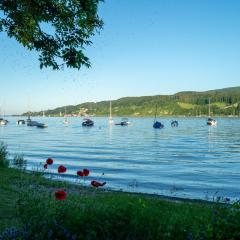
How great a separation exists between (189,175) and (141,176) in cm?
362

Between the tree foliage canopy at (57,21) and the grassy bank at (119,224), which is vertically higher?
the tree foliage canopy at (57,21)

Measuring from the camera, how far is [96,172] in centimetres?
3164

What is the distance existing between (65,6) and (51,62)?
1130 millimetres

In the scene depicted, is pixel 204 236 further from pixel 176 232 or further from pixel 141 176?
pixel 141 176

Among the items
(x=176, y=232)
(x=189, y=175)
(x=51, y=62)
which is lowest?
(x=189, y=175)

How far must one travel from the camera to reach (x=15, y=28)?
9297mm

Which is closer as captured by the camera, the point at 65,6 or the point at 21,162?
the point at 65,6

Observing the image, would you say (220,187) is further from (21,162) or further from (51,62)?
(51,62)

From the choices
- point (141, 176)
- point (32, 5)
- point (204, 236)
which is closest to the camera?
point (204, 236)

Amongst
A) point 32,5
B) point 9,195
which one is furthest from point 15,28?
point 9,195

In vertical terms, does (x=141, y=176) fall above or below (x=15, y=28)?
below

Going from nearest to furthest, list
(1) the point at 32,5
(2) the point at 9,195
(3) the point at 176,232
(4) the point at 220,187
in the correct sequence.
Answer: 1. (3) the point at 176,232
2. (1) the point at 32,5
3. (2) the point at 9,195
4. (4) the point at 220,187

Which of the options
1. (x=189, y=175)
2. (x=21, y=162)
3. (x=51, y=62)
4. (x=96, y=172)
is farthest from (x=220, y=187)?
(x=51, y=62)

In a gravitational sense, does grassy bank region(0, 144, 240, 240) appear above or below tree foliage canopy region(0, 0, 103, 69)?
below
